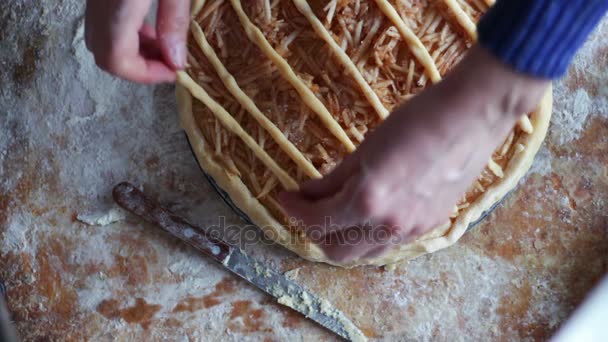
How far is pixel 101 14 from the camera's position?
3.15ft

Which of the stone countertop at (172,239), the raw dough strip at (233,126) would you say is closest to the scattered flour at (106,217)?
the stone countertop at (172,239)

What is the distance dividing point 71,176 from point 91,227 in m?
0.15

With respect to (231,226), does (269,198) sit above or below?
above

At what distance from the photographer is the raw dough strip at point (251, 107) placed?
129cm

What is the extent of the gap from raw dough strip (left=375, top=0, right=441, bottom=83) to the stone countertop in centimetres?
50

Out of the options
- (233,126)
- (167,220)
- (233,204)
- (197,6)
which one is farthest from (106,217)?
(197,6)

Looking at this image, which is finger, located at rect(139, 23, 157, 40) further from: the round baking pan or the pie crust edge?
the round baking pan

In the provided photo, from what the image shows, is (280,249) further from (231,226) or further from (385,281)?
(385,281)

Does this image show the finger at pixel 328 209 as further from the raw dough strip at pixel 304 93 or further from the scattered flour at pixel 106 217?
the scattered flour at pixel 106 217

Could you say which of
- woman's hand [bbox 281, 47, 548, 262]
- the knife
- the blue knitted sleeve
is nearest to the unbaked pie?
the knife

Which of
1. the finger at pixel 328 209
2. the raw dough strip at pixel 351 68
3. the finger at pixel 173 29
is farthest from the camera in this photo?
the raw dough strip at pixel 351 68

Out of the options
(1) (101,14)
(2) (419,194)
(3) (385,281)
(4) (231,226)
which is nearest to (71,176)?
(4) (231,226)

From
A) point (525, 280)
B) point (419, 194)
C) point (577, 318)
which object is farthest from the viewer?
point (525, 280)

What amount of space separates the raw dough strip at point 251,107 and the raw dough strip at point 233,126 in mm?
41
